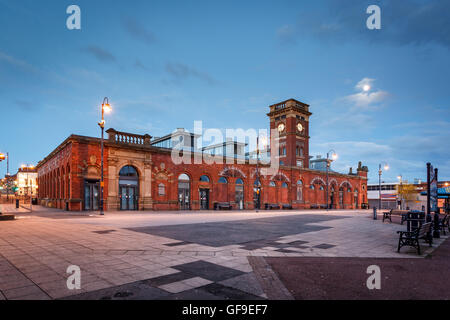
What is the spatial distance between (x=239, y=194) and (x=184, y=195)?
939 cm

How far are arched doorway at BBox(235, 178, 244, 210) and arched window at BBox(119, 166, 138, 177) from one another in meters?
15.5

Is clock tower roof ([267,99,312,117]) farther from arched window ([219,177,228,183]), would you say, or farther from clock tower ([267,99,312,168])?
arched window ([219,177,228,183])

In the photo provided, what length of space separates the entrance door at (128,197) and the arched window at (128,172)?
1327 millimetres

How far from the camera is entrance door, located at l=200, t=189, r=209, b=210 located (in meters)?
36.1

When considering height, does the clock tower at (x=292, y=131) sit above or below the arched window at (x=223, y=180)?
above

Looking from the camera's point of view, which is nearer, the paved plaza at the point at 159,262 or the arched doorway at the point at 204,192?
the paved plaza at the point at 159,262

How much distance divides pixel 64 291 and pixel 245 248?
5.71 meters

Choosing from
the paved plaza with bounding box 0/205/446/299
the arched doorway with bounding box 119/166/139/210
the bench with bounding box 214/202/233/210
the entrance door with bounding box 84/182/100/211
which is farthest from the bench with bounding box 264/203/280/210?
the paved plaza with bounding box 0/205/446/299

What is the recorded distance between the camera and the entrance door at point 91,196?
27.1m

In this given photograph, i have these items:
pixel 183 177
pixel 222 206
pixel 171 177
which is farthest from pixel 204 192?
pixel 171 177

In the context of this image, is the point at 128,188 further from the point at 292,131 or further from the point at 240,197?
the point at 292,131

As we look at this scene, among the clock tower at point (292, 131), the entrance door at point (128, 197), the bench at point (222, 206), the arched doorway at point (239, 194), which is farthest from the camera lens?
the clock tower at point (292, 131)

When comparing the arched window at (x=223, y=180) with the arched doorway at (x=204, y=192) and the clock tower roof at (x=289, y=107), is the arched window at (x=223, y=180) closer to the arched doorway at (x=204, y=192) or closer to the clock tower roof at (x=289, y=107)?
the arched doorway at (x=204, y=192)

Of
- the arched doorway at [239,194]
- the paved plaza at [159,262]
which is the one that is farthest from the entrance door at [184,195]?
the paved plaza at [159,262]
